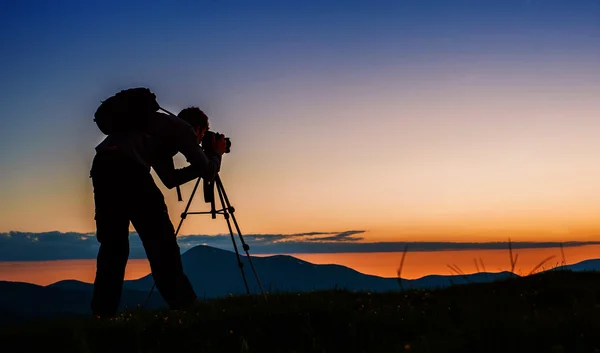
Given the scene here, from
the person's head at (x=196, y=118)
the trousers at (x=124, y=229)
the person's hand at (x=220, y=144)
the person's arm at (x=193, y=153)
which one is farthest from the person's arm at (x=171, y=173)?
the person's hand at (x=220, y=144)

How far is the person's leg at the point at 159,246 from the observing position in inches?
397

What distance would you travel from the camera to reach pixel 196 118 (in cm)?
1091

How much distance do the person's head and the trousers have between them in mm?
1365

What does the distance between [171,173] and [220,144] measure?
4.13 ft

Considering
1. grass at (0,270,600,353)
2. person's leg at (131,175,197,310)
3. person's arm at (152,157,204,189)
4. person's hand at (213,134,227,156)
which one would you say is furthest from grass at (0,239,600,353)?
person's hand at (213,134,227,156)

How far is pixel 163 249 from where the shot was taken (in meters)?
10.2

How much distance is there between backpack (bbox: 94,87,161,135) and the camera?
1001 cm

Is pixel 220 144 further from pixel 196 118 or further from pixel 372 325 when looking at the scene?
pixel 372 325

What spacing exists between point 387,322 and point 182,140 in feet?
16.1

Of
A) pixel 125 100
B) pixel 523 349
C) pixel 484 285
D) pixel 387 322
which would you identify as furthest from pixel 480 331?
pixel 125 100

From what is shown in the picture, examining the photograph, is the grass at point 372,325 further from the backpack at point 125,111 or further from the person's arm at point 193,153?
the backpack at point 125,111

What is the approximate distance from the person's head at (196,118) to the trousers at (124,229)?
4.48ft

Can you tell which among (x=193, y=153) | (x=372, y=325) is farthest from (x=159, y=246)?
(x=372, y=325)

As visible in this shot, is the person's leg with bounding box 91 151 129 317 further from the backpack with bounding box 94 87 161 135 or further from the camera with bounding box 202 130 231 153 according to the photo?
the camera with bounding box 202 130 231 153
